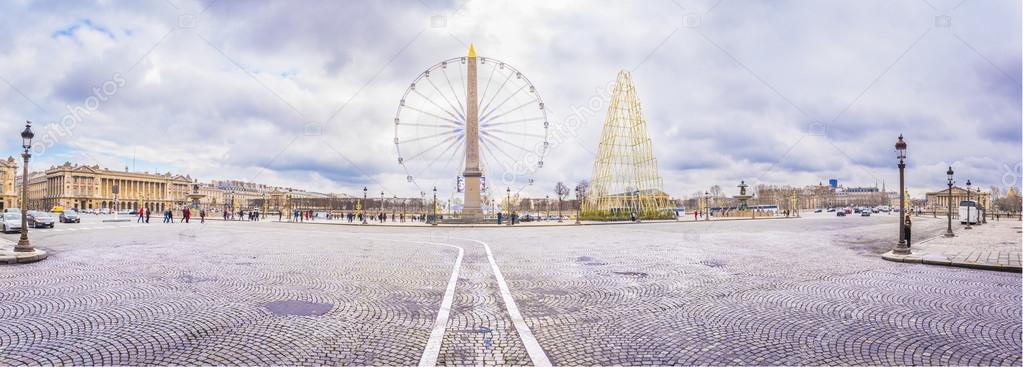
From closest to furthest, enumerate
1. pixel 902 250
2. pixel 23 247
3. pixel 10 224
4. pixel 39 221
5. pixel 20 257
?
1. pixel 20 257
2. pixel 23 247
3. pixel 902 250
4. pixel 10 224
5. pixel 39 221

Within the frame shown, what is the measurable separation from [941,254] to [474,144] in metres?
37.2

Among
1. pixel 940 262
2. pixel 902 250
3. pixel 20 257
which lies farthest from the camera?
pixel 902 250

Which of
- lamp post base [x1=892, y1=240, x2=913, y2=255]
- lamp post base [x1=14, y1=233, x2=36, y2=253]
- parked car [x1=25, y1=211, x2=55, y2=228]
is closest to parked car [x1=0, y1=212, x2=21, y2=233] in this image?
parked car [x1=25, y1=211, x2=55, y2=228]

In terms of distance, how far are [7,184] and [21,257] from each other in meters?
152

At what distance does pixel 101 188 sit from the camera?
142500mm

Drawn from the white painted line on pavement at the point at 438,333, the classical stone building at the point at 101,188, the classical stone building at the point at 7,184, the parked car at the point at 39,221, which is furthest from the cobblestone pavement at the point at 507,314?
the classical stone building at the point at 7,184

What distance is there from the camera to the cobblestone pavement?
566cm

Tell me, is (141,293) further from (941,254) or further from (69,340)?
(941,254)

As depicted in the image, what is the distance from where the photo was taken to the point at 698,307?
8164 millimetres

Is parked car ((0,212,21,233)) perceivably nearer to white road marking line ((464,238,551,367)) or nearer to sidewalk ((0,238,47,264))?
sidewalk ((0,238,47,264))

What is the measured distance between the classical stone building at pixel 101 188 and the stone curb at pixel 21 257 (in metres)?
130

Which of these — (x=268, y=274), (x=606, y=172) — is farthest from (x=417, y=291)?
(x=606, y=172)

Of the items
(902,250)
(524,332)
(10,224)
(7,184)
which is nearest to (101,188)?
(7,184)

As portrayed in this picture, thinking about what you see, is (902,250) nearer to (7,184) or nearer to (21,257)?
(21,257)
